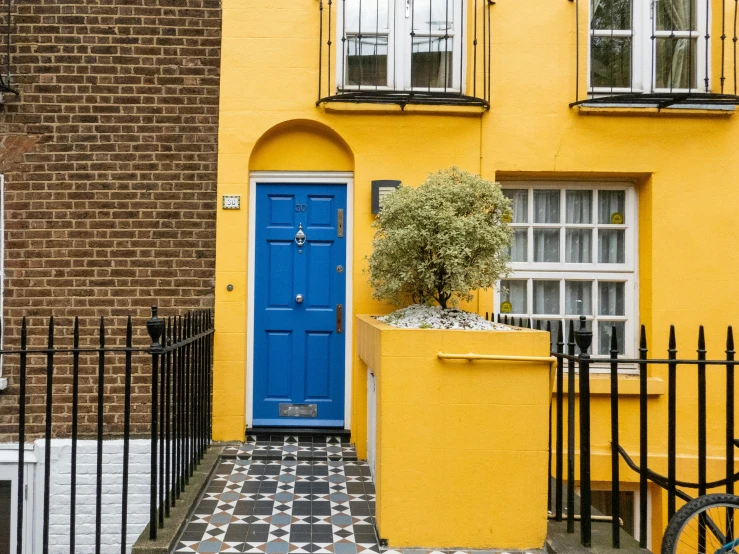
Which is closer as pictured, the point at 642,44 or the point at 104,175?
the point at 104,175

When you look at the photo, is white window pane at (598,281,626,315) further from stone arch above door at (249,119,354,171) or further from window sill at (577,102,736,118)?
stone arch above door at (249,119,354,171)

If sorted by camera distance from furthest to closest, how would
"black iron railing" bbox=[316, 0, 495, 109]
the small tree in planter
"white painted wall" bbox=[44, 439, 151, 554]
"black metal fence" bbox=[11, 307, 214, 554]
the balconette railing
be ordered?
"black iron railing" bbox=[316, 0, 495, 109]
the balconette railing
"white painted wall" bbox=[44, 439, 151, 554]
the small tree in planter
"black metal fence" bbox=[11, 307, 214, 554]

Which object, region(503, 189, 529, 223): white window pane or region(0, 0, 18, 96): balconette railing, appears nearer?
region(0, 0, 18, 96): balconette railing

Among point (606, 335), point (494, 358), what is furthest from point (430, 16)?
point (494, 358)

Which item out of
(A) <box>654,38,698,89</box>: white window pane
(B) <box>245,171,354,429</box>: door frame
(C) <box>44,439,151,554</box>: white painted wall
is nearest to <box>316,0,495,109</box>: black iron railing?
(B) <box>245,171,354,429</box>: door frame

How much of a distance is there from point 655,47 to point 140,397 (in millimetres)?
6124

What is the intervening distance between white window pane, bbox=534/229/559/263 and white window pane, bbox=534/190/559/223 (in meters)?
0.12

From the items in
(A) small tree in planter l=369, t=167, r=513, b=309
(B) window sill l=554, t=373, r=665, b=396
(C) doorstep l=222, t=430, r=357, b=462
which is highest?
(A) small tree in planter l=369, t=167, r=513, b=309

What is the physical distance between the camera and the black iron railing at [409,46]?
633 centimetres

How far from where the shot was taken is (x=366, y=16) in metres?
6.41

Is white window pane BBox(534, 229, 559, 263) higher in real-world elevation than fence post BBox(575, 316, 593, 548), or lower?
higher

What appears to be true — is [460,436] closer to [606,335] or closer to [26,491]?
[606,335]

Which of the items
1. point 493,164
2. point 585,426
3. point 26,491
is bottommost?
point 26,491

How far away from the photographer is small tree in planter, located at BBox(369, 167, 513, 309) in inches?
192
